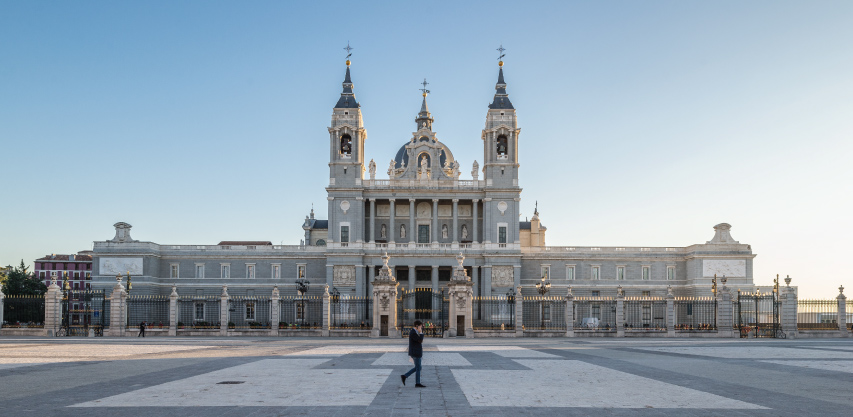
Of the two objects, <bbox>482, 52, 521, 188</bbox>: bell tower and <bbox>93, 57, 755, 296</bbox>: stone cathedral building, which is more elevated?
<bbox>482, 52, 521, 188</bbox>: bell tower

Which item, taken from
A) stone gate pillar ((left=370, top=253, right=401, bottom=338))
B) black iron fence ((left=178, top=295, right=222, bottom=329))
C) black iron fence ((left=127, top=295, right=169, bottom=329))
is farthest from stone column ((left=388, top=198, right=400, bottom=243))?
stone gate pillar ((left=370, top=253, right=401, bottom=338))

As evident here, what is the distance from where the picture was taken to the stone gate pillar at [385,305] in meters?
44.2

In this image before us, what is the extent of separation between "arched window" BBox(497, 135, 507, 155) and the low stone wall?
49.1 meters

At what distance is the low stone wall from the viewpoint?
153 ft

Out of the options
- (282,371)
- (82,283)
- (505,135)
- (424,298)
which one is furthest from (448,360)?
(82,283)

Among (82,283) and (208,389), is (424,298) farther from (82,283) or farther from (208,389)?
(82,283)

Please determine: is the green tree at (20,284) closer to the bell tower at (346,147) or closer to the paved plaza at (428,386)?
the bell tower at (346,147)

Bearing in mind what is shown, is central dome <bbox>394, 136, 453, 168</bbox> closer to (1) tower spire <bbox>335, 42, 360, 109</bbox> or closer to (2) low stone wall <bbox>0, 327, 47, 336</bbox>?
(1) tower spire <bbox>335, 42, 360, 109</bbox>

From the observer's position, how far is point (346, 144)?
270 ft

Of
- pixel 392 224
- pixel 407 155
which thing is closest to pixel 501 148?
pixel 392 224

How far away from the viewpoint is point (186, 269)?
3187 inches

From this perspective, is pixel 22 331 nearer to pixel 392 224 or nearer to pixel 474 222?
pixel 392 224

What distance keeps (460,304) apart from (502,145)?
39892mm

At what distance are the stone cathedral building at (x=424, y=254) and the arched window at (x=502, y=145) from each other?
107 millimetres
